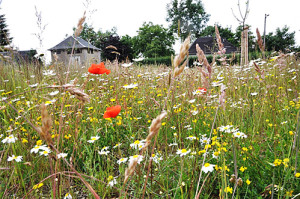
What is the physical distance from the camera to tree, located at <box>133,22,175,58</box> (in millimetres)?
43281

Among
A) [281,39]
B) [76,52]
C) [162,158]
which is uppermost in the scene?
[281,39]

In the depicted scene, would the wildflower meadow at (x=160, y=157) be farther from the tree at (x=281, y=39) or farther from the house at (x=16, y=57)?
the tree at (x=281, y=39)

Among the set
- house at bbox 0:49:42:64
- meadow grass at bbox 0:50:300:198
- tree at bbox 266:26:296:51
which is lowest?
meadow grass at bbox 0:50:300:198

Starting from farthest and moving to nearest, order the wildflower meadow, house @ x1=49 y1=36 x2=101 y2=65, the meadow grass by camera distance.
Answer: house @ x1=49 y1=36 x2=101 y2=65 < the meadow grass < the wildflower meadow

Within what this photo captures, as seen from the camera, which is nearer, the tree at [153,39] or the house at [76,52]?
the house at [76,52]

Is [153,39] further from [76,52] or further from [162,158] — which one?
[162,158]

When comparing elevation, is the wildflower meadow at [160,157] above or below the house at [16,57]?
below

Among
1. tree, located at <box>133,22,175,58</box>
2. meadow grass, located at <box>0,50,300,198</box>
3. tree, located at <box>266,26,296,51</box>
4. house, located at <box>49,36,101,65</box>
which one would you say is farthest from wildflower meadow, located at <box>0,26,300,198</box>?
tree, located at <box>133,22,175,58</box>

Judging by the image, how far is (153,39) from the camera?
142ft

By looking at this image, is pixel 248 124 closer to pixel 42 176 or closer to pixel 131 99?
pixel 131 99

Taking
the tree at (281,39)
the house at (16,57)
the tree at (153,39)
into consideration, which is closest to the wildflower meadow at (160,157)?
the house at (16,57)

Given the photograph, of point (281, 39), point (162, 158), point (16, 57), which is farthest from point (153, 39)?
point (162, 158)

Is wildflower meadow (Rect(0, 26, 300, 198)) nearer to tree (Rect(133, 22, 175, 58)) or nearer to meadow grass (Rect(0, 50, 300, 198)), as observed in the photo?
meadow grass (Rect(0, 50, 300, 198))

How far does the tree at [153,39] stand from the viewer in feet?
142
